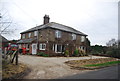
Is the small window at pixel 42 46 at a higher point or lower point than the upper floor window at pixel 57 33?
Result: lower

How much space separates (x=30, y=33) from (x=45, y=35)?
6.47 m

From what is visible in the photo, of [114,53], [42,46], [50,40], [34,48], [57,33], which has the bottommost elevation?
[114,53]

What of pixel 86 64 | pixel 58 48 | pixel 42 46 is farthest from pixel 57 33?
pixel 86 64

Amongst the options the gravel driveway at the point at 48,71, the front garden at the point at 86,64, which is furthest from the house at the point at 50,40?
the gravel driveway at the point at 48,71

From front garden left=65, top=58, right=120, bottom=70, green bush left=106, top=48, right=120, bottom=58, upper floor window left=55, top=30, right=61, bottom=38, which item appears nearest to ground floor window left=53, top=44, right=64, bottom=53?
upper floor window left=55, top=30, right=61, bottom=38

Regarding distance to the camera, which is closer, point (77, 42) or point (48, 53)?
point (48, 53)

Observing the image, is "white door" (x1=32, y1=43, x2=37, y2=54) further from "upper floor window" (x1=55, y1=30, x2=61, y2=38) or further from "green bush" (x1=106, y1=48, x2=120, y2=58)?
"green bush" (x1=106, y1=48, x2=120, y2=58)

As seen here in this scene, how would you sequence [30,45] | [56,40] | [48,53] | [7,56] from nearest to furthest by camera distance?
[7,56], [48,53], [56,40], [30,45]

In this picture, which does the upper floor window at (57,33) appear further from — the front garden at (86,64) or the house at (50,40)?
the front garden at (86,64)

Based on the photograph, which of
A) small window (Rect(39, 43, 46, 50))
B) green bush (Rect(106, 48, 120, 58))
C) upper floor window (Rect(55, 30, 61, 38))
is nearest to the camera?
small window (Rect(39, 43, 46, 50))

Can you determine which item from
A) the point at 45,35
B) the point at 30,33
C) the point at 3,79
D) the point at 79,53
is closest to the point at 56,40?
the point at 45,35

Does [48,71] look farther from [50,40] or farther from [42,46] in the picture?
[42,46]

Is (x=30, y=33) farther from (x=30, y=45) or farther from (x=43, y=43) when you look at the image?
(x=43, y=43)

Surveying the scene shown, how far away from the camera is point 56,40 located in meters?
21.5
